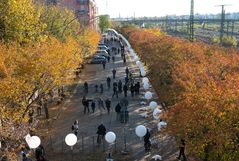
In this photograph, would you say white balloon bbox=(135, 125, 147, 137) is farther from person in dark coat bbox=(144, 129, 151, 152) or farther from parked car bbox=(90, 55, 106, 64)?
parked car bbox=(90, 55, 106, 64)

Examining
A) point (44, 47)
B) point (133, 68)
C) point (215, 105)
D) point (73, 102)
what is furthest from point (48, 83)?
point (133, 68)

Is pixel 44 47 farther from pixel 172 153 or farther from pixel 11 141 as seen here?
pixel 172 153

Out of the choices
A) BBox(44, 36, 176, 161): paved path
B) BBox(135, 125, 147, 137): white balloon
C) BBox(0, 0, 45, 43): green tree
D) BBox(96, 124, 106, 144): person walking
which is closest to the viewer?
BBox(135, 125, 147, 137): white balloon

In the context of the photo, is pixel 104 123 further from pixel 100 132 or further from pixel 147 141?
pixel 147 141

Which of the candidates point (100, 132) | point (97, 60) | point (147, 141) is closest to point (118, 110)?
point (100, 132)

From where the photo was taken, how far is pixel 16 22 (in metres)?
29.2

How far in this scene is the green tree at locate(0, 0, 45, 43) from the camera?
1148 inches

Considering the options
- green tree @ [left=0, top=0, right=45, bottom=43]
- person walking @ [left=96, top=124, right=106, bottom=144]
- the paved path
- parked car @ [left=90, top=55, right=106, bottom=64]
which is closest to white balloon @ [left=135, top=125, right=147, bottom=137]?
the paved path

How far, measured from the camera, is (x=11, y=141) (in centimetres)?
1831

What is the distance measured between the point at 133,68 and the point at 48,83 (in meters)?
27.9

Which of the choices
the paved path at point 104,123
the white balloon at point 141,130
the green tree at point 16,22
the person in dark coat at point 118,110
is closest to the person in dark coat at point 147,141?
the paved path at point 104,123

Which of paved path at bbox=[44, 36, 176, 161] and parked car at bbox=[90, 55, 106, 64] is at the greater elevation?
parked car at bbox=[90, 55, 106, 64]

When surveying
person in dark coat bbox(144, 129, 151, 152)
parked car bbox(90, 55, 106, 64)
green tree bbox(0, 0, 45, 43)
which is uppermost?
green tree bbox(0, 0, 45, 43)

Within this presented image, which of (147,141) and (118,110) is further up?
(118,110)
